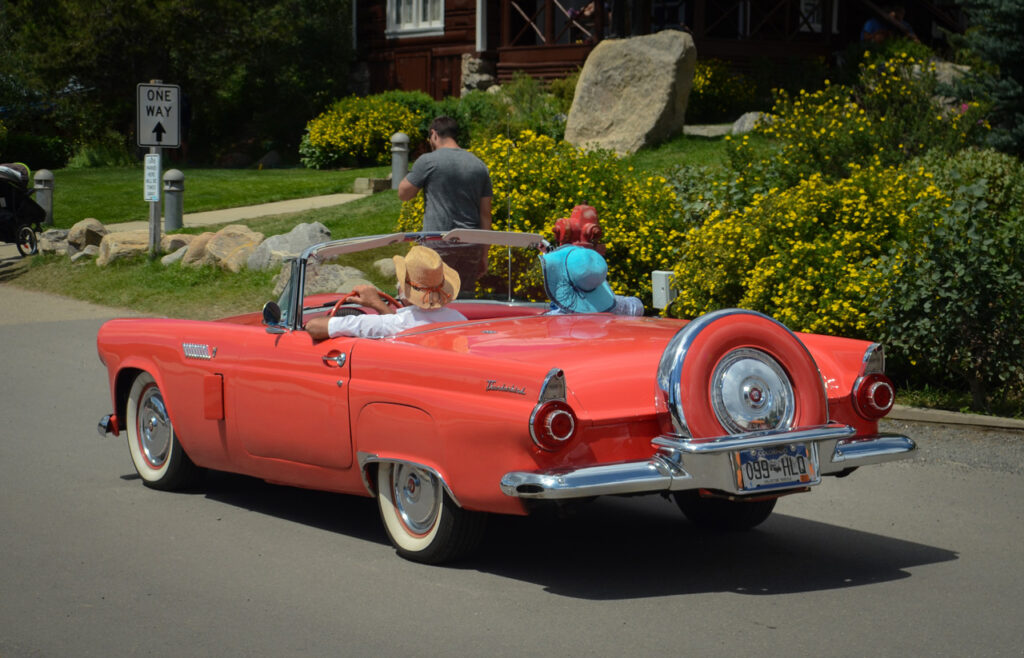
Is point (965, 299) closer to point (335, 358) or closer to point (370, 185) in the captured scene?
point (335, 358)

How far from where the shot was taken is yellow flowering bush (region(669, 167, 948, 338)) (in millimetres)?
10156

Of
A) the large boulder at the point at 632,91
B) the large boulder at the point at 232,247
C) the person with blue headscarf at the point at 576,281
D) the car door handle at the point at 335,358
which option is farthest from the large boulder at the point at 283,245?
the car door handle at the point at 335,358

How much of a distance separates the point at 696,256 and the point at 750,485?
21.1ft

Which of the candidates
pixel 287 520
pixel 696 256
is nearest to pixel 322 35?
pixel 696 256

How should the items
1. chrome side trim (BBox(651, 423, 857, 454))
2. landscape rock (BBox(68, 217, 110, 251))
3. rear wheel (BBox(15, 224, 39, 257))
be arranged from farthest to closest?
rear wheel (BBox(15, 224, 39, 257)) < landscape rock (BBox(68, 217, 110, 251)) < chrome side trim (BBox(651, 423, 857, 454))

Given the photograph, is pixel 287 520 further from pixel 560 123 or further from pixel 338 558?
pixel 560 123

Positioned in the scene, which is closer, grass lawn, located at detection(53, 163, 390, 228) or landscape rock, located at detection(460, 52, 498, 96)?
grass lawn, located at detection(53, 163, 390, 228)

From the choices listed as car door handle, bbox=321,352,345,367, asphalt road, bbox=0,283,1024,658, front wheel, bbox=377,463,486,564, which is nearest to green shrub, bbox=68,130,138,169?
asphalt road, bbox=0,283,1024,658

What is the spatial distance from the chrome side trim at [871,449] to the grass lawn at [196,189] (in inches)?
728

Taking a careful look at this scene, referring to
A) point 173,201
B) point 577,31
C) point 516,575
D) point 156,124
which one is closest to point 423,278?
point 516,575

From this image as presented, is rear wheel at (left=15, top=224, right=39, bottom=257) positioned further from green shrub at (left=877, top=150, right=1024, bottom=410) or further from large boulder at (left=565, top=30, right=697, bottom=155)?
green shrub at (left=877, top=150, right=1024, bottom=410)

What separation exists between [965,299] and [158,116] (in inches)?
444

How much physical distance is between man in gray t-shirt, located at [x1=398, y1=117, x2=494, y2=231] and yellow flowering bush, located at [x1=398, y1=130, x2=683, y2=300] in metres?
2.70

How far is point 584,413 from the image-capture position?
515 cm
